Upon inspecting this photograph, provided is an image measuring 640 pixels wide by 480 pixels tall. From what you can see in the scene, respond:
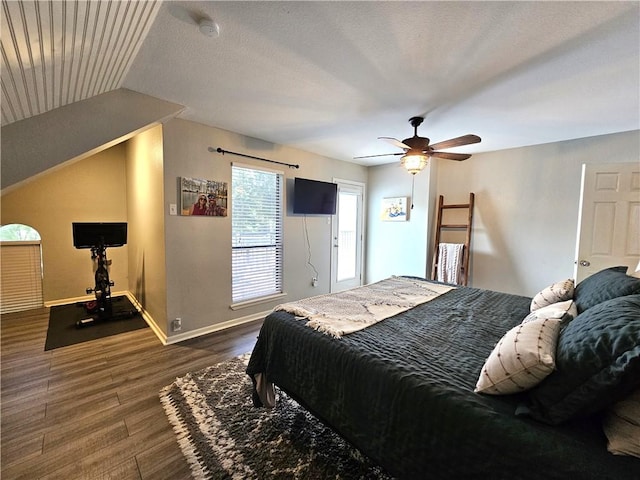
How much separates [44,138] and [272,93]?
165cm

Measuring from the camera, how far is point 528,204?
11.5 ft

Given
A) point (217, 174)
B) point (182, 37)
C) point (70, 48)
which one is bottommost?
point (217, 174)

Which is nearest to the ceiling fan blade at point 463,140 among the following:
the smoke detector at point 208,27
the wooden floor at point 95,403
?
the smoke detector at point 208,27

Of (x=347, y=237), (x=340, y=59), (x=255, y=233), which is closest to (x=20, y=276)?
(x=255, y=233)

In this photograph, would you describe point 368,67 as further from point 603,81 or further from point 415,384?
point 415,384

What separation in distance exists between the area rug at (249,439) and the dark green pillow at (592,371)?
983 mm

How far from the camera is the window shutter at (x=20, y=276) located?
357 centimetres

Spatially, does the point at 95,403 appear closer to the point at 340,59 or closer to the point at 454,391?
the point at 454,391

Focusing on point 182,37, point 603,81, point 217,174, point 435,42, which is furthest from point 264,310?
point 603,81

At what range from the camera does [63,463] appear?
4.78 ft

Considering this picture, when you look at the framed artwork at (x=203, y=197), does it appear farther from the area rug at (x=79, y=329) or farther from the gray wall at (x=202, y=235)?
the area rug at (x=79, y=329)

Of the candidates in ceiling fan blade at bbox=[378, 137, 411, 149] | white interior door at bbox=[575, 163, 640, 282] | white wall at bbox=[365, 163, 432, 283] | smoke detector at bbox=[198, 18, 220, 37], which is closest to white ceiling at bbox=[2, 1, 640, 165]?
smoke detector at bbox=[198, 18, 220, 37]

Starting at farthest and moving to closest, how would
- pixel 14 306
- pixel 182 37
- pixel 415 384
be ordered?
pixel 14 306 < pixel 182 37 < pixel 415 384

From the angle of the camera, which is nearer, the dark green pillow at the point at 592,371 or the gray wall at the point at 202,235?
the dark green pillow at the point at 592,371
